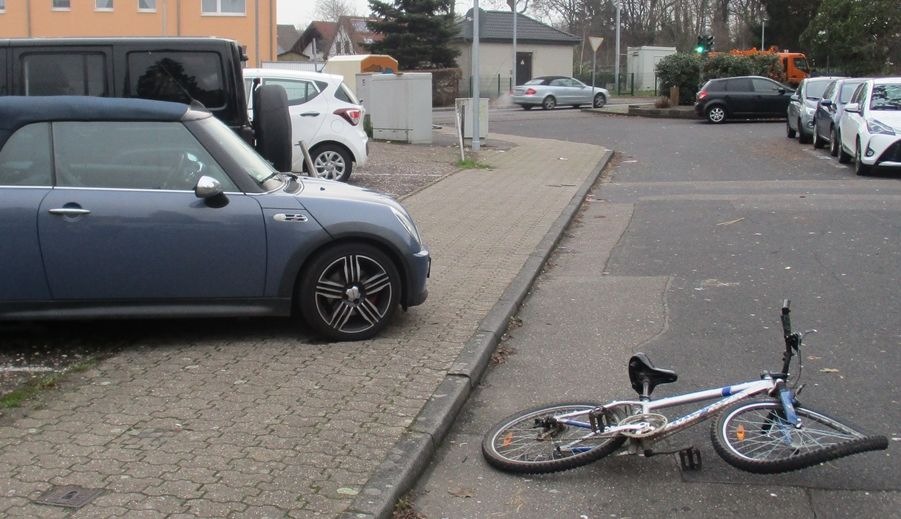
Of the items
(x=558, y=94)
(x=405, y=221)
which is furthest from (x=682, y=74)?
(x=405, y=221)

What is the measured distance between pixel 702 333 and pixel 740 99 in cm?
2762

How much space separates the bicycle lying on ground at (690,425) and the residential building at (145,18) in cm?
3816

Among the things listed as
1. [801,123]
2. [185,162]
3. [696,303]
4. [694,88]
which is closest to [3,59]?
[185,162]

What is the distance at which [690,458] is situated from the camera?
475 centimetres

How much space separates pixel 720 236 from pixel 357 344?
6139 mm

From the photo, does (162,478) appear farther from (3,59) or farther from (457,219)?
(457,219)

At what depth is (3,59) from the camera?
9.87 meters

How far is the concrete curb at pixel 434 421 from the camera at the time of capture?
4.26 metres

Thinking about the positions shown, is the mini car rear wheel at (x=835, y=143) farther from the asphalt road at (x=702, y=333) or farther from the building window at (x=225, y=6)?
the building window at (x=225, y=6)

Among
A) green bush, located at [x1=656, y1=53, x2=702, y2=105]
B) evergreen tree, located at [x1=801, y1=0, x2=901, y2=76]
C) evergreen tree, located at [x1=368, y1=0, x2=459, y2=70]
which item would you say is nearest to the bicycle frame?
green bush, located at [x1=656, y1=53, x2=702, y2=105]

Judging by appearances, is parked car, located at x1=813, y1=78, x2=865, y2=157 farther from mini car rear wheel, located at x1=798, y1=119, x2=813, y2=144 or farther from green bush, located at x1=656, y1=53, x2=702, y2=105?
green bush, located at x1=656, y1=53, x2=702, y2=105

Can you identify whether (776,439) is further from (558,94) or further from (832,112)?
(558,94)

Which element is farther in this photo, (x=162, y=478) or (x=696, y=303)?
(x=696, y=303)

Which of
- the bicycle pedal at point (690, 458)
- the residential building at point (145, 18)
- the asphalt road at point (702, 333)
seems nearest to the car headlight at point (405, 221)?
the asphalt road at point (702, 333)
